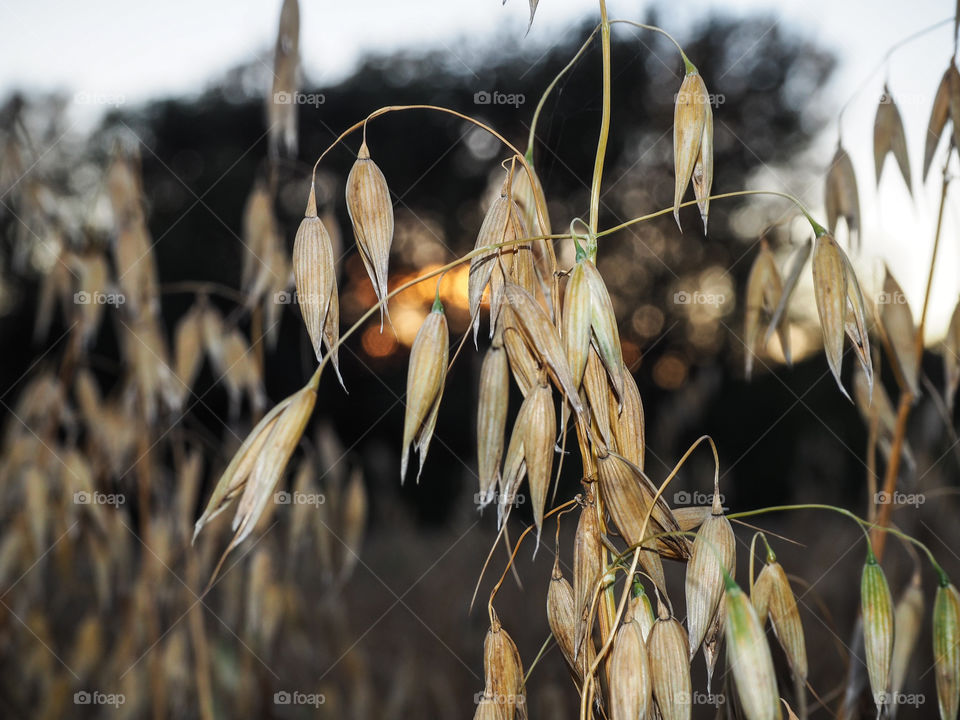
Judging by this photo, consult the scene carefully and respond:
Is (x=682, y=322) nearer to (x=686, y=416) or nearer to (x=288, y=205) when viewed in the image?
(x=686, y=416)

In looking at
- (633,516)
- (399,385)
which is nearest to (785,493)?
(399,385)

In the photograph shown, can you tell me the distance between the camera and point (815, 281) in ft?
0.98

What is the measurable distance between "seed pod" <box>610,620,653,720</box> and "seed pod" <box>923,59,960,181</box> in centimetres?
35

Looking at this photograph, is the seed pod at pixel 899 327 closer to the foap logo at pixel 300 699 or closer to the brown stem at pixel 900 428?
the brown stem at pixel 900 428

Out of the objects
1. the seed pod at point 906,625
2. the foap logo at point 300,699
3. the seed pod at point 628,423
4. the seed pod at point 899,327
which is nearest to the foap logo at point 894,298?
the seed pod at point 899,327

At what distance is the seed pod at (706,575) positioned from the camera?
249 mm

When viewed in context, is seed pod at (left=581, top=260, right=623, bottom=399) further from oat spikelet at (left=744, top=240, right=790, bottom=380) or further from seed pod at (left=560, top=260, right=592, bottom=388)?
oat spikelet at (left=744, top=240, right=790, bottom=380)

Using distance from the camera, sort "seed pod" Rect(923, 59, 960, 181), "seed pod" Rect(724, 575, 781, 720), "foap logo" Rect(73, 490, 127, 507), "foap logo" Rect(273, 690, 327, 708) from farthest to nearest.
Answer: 1. "foap logo" Rect(273, 690, 327, 708)
2. "foap logo" Rect(73, 490, 127, 507)
3. "seed pod" Rect(923, 59, 960, 181)
4. "seed pod" Rect(724, 575, 781, 720)

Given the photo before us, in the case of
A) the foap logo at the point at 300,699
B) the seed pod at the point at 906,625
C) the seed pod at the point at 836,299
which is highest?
the seed pod at the point at 836,299

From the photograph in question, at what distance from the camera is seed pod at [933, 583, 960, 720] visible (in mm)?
318

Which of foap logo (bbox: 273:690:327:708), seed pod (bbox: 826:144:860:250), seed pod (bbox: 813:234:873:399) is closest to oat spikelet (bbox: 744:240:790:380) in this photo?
seed pod (bbox: 826:144:860:250)

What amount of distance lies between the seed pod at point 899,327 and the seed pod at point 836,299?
19 cm

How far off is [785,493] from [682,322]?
1038 millimetres

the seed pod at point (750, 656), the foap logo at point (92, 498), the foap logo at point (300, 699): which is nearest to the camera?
the seed pod at point (750, 656)
